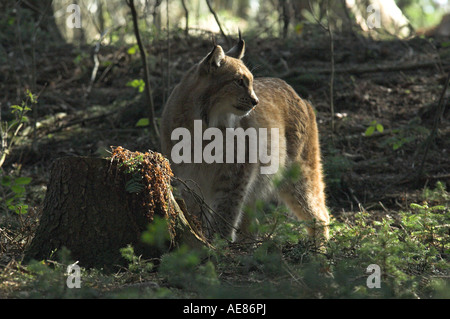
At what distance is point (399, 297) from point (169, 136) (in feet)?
9.58

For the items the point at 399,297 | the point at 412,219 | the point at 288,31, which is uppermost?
the point at 288,31

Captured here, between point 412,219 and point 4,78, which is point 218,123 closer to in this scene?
point 412,219

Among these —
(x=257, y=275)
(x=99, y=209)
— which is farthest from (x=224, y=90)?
(x=257, y=275)

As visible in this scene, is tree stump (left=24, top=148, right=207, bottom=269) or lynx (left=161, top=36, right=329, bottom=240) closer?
tree stump (left=24, top=148, right=207, bottom=269)

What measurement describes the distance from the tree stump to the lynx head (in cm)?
159

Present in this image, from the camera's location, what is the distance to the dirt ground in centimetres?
726

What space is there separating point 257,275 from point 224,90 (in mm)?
2200

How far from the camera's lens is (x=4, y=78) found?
9.40 metres

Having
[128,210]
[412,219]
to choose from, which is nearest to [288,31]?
[412,219]

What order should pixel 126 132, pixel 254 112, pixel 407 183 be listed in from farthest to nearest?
pixel 126 132 < pixel 407 183 < pixel 254 112

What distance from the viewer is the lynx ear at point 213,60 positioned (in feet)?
16.6

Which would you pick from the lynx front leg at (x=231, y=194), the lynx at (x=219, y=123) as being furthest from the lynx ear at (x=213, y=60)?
the lynx front leg at (x=231, y=194)

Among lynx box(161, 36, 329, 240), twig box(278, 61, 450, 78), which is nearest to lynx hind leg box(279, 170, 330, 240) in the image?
lynx box(161, 36, 329, 240)

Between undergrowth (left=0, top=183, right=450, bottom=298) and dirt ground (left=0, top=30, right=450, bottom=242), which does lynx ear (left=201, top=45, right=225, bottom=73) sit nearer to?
undergrowth (left=0, top=183, right=450, bottom=298)
